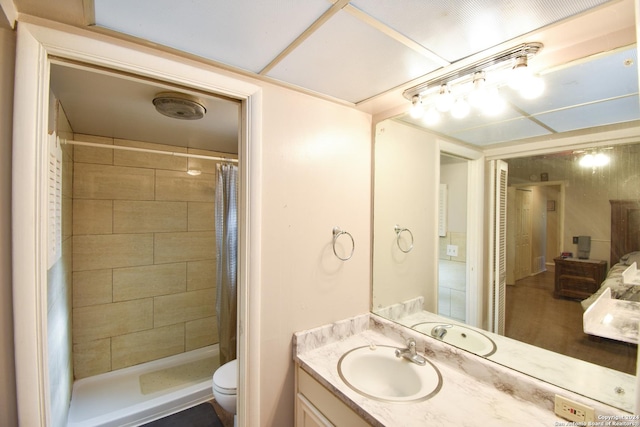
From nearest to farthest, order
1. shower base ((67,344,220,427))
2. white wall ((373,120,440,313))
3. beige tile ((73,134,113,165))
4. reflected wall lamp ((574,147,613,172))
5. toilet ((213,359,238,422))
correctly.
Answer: reflected wall lamp ((574,147,613,172)) → white wall ((373,120,440,313)) → toilet ((213,359,238,422)) → shower base ((67,344,220,427)) → beige tile ((73,134,113,165))

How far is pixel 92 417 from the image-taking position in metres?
1.90

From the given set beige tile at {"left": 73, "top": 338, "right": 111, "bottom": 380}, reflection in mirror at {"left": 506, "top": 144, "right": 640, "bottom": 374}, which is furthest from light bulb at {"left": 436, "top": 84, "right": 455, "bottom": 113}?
beige tile at {"left": 73, "top": 338, "right": 111, "bottom": 380}

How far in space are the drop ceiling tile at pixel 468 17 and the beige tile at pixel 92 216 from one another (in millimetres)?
2585

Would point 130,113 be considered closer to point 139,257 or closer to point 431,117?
point 139,257

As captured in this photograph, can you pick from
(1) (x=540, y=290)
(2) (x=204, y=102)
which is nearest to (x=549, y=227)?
(1) (x=540, y=290)

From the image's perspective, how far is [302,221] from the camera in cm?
137

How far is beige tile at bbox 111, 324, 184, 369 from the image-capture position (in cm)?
242

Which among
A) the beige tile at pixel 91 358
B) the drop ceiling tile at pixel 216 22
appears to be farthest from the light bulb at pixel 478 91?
the beige tile at pixel 91 358

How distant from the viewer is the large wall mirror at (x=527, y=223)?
3.04ft

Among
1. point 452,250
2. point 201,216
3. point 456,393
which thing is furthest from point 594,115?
point 201,216

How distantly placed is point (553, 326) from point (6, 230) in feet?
6.34

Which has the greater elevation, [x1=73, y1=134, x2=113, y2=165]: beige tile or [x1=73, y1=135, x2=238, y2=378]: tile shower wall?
[x1=73, y1=134, x2=113, y2=165]: beige tile

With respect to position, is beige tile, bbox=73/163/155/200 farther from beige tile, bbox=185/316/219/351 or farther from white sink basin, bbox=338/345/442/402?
white sink basin, bbox=338/345/442/402

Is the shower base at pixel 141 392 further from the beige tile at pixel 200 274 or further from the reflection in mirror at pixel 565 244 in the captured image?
the reflection in mirror at pixel 565 244
